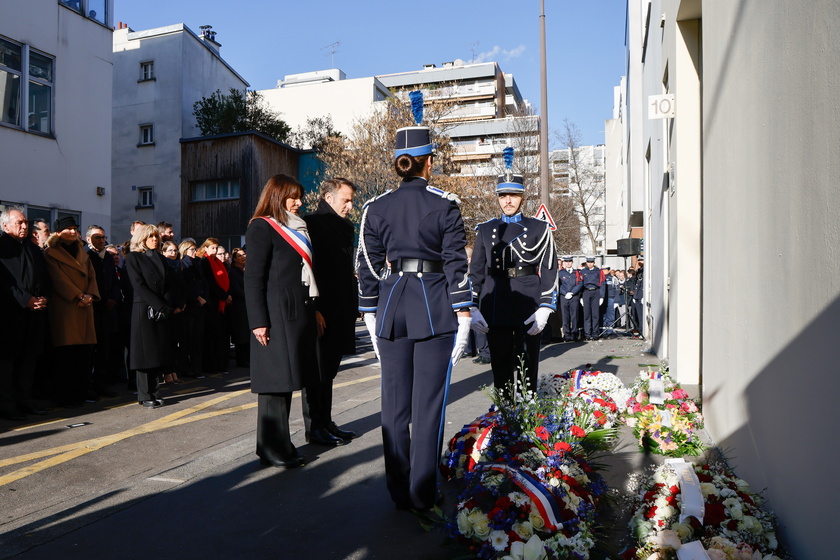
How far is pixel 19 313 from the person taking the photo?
7160 mm

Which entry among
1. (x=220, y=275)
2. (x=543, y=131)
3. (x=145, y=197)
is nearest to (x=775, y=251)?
(x=220, y=275)

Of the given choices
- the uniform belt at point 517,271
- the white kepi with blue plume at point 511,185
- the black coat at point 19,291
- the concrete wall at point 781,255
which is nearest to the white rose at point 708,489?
the concrete wall at point 781,255

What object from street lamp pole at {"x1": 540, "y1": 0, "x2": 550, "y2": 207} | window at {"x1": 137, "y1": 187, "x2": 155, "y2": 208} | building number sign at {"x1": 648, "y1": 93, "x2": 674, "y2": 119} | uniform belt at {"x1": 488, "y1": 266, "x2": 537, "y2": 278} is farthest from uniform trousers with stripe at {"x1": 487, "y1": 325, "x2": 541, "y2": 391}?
window at {"x1": 137, "y1": 187, "x2": 155, "y2": 208}

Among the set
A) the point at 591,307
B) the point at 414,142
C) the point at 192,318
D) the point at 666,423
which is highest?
the point at 414,142

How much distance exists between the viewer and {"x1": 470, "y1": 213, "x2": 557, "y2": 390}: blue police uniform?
19.5 ft

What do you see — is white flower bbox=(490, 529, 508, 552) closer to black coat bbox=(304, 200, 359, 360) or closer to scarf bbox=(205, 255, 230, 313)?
black coat bbox=(304, 200, 359, 360)

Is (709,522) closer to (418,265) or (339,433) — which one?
(418,265)

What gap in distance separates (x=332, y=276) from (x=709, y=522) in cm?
367

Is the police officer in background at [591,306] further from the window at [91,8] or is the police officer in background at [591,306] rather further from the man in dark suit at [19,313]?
the window at [91,8]

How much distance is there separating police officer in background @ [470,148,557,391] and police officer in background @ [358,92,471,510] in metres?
1.76

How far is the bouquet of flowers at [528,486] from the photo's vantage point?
3.14 metres

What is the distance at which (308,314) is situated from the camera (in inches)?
208

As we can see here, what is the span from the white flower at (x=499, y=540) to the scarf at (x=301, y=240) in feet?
8.73

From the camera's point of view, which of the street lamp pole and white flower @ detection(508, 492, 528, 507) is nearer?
white flower @ detection(508, 492, 528, 507)
